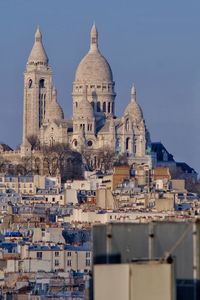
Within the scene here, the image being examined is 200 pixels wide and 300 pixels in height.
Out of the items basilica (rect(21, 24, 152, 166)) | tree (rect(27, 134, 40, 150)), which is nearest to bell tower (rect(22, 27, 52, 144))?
basilica (rect(21, 24, 152, 166))

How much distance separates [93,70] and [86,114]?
8.28m

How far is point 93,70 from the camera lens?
169500 millimetres

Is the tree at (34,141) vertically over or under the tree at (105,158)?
over

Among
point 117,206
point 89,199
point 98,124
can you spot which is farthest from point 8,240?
point 98,124

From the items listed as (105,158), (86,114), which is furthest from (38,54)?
(105,158)

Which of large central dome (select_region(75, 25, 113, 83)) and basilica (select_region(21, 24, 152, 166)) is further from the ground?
large central dome (select_region(75, 25, 113, 83))

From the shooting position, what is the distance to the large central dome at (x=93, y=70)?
16950cm

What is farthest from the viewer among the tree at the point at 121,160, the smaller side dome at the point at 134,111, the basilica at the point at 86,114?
the smaller side dome at the point at 134,111

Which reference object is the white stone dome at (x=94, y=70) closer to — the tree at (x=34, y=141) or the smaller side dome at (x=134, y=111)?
the smaller side dome at (x=134, y=111)

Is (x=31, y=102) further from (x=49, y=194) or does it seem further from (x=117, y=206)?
(x=117, y=206)

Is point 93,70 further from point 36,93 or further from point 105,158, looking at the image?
point 105,158

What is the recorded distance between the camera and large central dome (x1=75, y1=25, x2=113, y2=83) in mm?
169500

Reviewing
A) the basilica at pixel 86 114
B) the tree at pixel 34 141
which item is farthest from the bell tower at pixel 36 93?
the tree at pixel 34 141

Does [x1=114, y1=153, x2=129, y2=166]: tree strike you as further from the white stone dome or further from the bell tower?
the white stone dome
